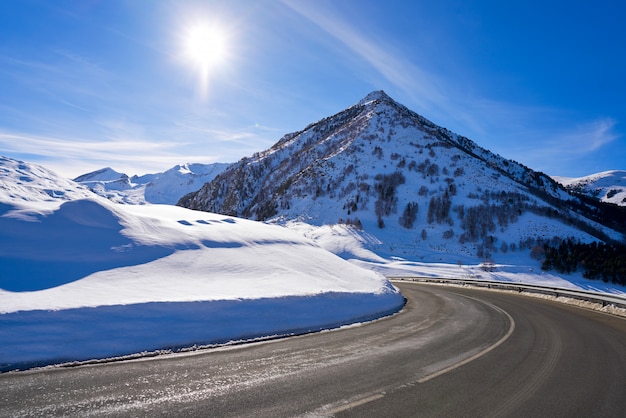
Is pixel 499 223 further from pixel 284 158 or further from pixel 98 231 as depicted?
pixel 284 158

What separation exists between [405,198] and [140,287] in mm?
91244

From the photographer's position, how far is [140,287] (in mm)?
9336

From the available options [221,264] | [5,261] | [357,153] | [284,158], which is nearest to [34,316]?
[5,261]

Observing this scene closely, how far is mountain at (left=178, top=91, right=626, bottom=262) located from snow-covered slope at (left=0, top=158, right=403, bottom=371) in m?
55.2

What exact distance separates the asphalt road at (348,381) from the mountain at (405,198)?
198 ft

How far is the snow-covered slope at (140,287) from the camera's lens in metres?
6.82

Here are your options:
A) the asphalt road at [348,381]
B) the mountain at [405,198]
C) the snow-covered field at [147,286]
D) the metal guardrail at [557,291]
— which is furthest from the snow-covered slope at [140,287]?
the mountain at [405,198]

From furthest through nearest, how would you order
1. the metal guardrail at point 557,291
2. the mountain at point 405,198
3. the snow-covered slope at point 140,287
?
1. the mountain at point 405,198
2. the metal guardrail at point 557,291
3. the snow-covered slope at point 140,287

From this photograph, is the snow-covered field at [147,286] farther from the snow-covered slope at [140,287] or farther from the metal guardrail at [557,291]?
the metal guardrail at [557,291]

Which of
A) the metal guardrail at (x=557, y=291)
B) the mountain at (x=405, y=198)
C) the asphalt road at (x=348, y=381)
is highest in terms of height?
the mountain at (x=405, y=198)

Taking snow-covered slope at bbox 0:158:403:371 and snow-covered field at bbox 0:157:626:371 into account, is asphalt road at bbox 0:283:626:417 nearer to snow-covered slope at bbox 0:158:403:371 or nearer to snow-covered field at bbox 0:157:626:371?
snow-covered field at bbox 0:157:626:371

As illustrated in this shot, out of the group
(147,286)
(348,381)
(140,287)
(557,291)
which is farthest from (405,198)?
(348,381)

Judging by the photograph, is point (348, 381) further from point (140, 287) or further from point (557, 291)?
point (557, 291)

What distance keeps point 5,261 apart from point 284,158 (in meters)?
154
